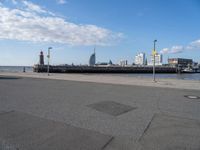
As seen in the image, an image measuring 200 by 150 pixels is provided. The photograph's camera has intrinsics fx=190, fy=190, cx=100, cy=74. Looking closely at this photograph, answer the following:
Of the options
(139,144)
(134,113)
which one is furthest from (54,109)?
(139,144)

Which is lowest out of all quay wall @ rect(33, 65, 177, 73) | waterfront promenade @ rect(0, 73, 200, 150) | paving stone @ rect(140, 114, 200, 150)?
paving stone @ rect(140, 114, 200, 150)

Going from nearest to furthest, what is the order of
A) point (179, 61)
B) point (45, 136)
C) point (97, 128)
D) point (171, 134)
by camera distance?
point (45, 136) < point (171, 134) < point (97, 128) < point (179, 61)

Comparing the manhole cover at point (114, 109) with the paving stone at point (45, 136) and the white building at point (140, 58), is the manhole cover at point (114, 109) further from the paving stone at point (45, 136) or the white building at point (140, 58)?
the white building at point (140, 58)

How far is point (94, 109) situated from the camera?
711cm

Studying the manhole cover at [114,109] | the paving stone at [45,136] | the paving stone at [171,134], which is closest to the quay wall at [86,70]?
the manhole cover at [114,109]

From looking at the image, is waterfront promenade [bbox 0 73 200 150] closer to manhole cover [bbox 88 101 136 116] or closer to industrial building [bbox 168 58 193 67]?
manhole cover [bbox 88 101 136 116]

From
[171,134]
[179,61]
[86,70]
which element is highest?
[179,61]

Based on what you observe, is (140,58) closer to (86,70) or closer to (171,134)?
(86,70)

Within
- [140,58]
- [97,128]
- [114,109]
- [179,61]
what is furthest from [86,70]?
[140,58]

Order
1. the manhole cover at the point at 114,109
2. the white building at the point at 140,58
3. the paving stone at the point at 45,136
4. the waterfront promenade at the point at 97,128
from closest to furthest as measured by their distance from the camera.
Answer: the paving stone at the point at 45,136 < the waterfront promenade at the point at 97,128 < the manhole cover at the point at 114,109 < the white building at the point at 140,58

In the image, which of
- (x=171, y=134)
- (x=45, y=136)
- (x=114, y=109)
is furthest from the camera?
(x=114, y=109)

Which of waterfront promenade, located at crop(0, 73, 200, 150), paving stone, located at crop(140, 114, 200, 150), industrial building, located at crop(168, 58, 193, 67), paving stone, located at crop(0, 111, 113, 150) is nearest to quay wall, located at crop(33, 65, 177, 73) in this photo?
waterfront promenade, located at crop(0, 73, 200, 150)

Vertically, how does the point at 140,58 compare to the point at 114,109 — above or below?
above

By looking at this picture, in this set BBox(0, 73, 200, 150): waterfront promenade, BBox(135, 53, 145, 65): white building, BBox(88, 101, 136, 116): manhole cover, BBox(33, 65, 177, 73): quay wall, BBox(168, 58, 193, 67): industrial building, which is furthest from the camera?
BBox(135, 53, 145, 65): white building
